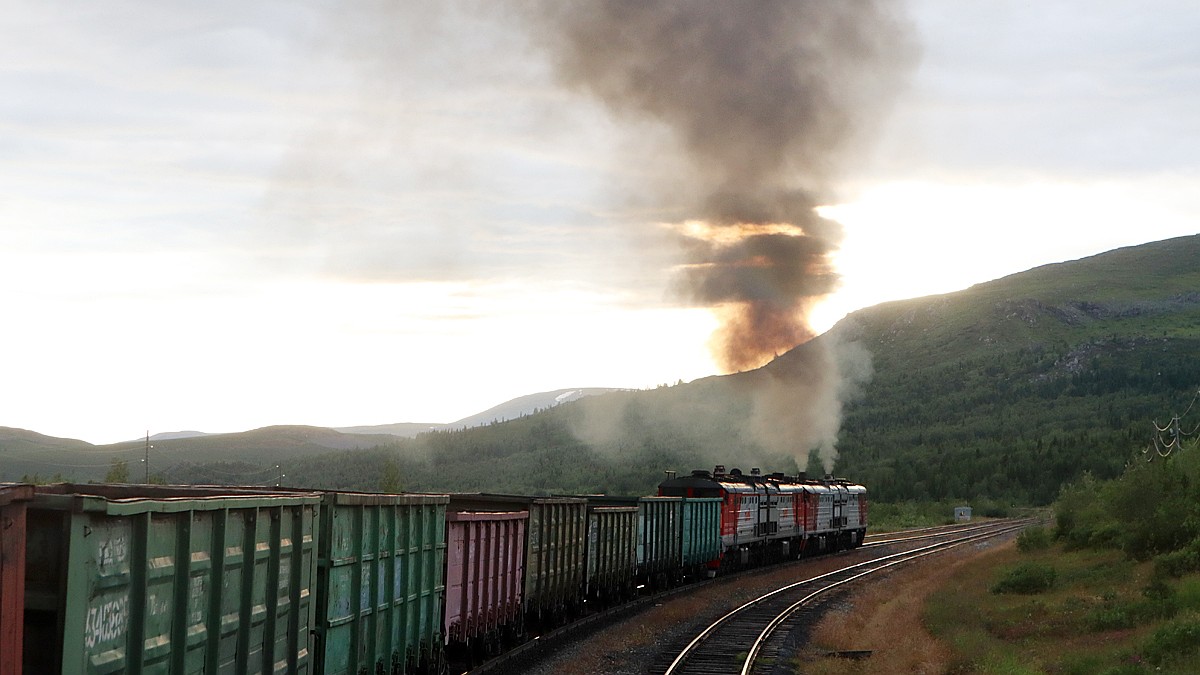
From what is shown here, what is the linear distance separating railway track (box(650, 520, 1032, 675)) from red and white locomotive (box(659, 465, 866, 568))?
11.7 ft

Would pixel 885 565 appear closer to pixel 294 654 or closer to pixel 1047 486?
pixel 294 654

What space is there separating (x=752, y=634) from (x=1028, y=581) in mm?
12008

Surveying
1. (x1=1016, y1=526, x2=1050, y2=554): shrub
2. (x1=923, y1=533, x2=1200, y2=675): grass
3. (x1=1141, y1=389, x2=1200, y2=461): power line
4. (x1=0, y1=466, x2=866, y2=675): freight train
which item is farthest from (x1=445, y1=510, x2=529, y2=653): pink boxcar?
(x1=1016, y1=526, x2=1050, y2=554): shrub

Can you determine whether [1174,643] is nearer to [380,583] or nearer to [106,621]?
[380,583]

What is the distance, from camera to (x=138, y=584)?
787 centimetres

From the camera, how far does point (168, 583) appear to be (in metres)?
8.37

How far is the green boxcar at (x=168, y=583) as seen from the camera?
23.2 ft

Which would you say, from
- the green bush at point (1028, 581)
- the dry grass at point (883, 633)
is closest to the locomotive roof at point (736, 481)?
the dry grass at point (883, 633)

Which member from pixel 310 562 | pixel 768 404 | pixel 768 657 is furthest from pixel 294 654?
pixel 768 404

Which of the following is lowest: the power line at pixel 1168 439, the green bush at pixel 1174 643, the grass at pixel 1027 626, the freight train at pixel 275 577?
the grass at pixel 1027 626

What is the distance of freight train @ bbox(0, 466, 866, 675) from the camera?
23.2 feet

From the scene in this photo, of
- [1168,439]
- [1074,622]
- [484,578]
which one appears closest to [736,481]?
[1074,622]

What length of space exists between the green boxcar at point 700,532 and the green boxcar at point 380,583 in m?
22.5

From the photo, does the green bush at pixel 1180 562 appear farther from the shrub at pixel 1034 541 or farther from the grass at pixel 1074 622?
the shrub at pixel 1034 541
